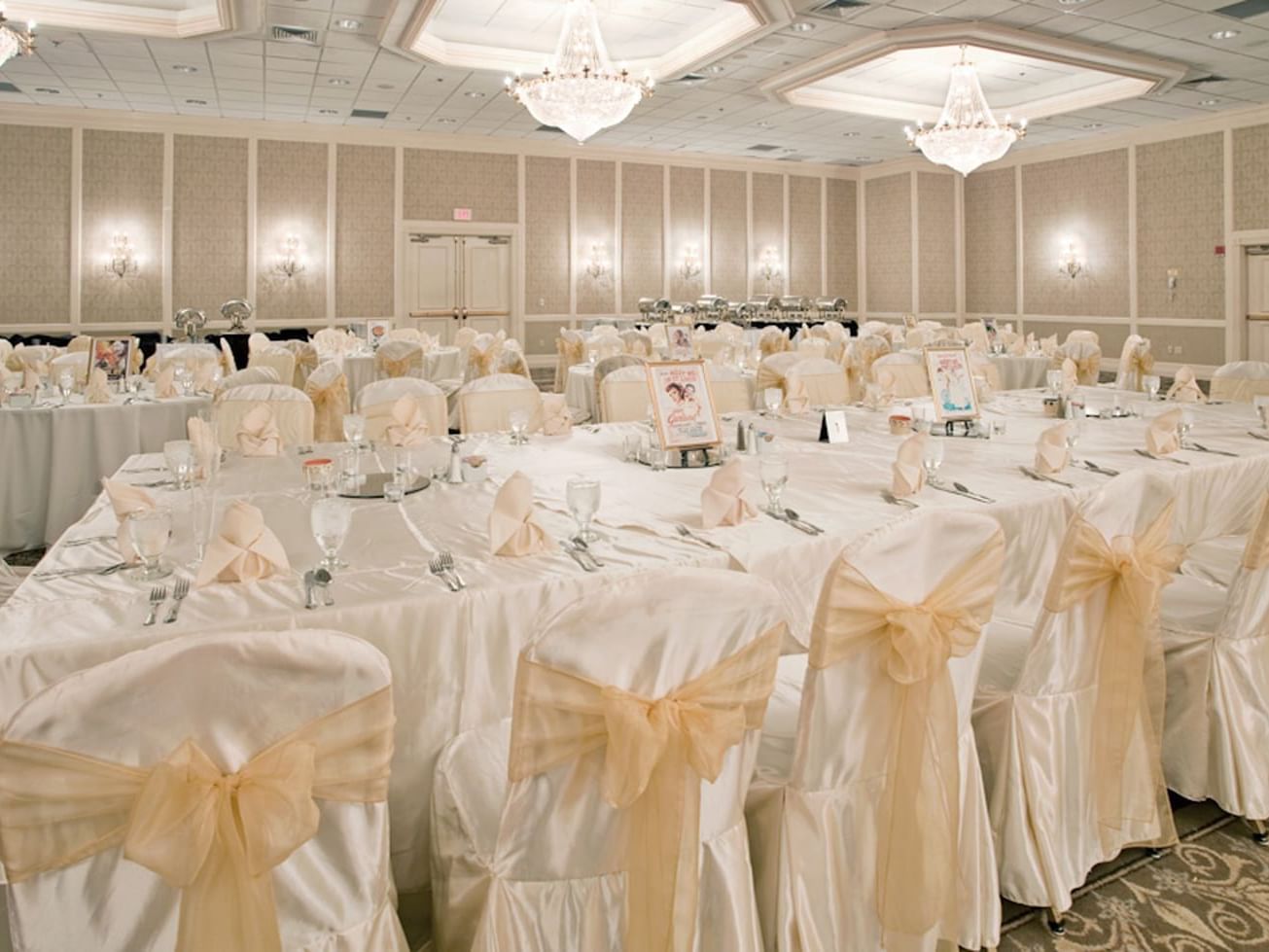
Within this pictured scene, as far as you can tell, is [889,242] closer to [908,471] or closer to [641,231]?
[641,231]

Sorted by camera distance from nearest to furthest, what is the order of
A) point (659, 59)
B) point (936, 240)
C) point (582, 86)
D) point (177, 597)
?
point (177, 597), point (582, 86), point (659, 59), point (936, 240)

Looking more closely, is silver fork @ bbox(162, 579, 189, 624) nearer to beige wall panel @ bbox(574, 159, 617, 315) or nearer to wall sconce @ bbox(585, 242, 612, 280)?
beige wall panel @ bbox(574, 159, 617, 315)

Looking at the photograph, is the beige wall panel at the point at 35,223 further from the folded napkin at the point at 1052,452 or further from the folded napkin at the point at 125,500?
the folded napkin at the point at 1052,452

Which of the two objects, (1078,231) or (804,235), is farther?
(804,235)

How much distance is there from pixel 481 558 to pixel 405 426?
145 centimetres

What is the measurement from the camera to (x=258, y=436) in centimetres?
326

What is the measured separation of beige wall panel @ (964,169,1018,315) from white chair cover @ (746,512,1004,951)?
1534 cm

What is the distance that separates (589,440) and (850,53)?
7.19m

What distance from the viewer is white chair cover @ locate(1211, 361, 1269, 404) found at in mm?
5137

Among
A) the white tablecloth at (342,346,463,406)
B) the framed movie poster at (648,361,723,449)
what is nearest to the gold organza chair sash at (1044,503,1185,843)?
the framed movie poster at (648,361,723,449)

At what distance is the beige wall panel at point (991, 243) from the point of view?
1557cm

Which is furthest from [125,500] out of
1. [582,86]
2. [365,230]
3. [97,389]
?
[365,230]

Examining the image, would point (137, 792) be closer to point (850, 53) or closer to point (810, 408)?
point (810, 408)

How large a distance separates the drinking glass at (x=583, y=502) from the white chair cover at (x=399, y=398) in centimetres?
211
